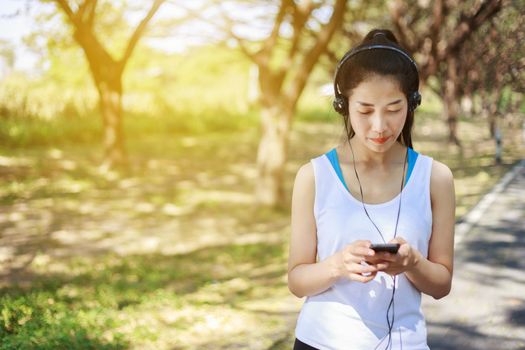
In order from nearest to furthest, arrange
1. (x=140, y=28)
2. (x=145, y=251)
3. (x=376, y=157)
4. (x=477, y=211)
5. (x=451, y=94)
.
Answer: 1. (x=376, y=157)
2. (x=145, y=251)
3. (x=477, y=211)
4. (x=140, y=28)
5. (x=451, y=94)

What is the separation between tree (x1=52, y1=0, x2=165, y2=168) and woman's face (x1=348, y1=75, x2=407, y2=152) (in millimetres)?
11525

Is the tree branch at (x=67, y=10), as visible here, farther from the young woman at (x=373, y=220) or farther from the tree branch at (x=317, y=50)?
the young woman at (x=373, y=220)

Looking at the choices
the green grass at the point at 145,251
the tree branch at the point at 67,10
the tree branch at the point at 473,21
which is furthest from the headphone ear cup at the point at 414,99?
the tree branch at the point at 67,10

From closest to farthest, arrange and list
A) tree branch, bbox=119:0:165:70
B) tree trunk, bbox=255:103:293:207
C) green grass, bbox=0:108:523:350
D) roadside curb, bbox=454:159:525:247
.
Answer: green grass, bbox=0:108:523:350, roadside curb, bbox=454:159:525:247, tree trunk, bbox=255:103:293:207, tree branch, bbox=119:0:165:70

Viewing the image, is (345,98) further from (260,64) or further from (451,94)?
(451,94)

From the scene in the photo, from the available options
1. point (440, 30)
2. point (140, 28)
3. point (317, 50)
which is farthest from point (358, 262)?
point (140, 28)

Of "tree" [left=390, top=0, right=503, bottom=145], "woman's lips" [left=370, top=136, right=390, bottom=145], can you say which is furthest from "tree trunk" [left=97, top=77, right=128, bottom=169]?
"woman's lips" [left=370, top=136, right=390, bottom=145]

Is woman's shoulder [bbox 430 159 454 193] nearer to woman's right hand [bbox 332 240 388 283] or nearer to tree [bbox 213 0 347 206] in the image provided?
woman's right hand [bbox 332 240 388 283]

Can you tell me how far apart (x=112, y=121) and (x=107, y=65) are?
1485mm

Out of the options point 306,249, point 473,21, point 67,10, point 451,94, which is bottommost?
point 451,94

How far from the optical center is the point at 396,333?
1907mm

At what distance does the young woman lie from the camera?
1.89m

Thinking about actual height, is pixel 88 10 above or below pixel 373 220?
above

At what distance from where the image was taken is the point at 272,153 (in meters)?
11.2
